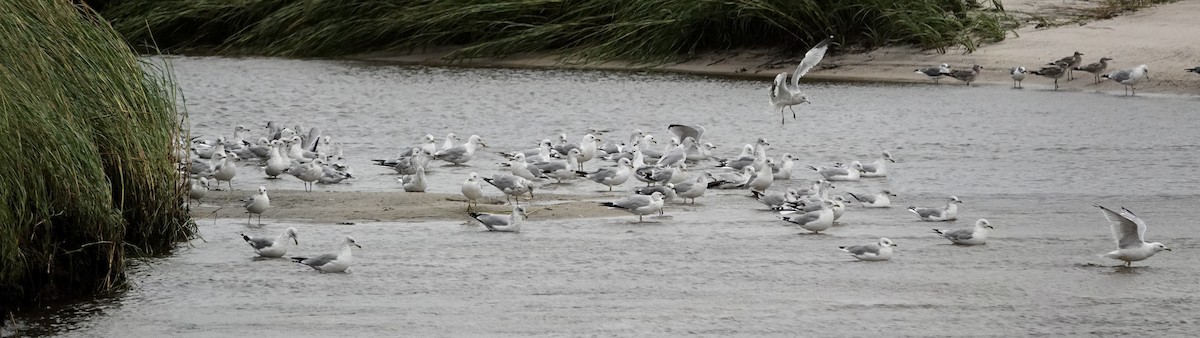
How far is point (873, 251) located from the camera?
34.2ft

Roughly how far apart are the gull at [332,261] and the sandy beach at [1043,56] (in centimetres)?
1493

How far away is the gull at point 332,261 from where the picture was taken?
32.3ft

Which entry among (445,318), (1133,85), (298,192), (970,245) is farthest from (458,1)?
(445,318)

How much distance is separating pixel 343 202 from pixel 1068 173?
6676mm

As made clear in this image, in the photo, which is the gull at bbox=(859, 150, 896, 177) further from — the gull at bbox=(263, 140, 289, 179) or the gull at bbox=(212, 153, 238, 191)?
the gull at bbox=(212, 153, 238, 191)

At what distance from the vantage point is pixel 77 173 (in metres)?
8.57

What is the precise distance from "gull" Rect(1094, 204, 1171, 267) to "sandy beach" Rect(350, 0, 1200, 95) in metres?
12.1

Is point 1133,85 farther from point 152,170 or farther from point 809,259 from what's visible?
point 152,170

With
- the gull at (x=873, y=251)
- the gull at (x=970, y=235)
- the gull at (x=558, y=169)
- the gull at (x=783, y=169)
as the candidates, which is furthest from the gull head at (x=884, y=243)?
the gull at (x=558, y=169)

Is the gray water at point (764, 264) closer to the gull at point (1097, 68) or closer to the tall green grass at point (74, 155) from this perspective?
the tall green grass at point (74, 155)

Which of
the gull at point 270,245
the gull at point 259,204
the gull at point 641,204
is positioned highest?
the gull at point 259,204

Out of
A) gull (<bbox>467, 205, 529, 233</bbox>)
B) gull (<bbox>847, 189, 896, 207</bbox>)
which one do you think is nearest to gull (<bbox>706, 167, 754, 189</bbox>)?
gull (<bbox>847, 189, 896, 207</bbox>)

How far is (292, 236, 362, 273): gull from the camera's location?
986 cm

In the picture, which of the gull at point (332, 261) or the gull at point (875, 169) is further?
the gull at point (875, 169)
